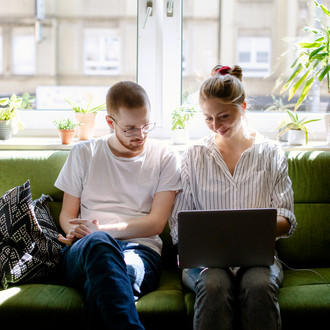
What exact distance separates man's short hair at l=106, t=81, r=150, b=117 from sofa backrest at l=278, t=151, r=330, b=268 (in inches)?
32.6

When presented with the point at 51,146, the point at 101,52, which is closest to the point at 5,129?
the point at 51,146

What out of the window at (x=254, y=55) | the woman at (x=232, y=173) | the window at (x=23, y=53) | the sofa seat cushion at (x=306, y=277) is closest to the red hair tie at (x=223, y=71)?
the woman at (x=232, y=173)

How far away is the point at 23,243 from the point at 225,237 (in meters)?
0.85

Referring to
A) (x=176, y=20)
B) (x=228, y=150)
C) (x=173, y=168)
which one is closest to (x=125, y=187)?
(x=173, y=168)

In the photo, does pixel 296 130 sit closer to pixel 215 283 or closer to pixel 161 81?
pixel 161 81

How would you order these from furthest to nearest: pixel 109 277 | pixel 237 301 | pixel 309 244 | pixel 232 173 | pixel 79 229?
pixel 309 244 < pixel 232 173 < pixel 79 229 < pixel 237 301 < pixel 109 277

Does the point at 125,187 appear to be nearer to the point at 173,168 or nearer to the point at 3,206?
the point at 173,168

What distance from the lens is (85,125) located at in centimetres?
264

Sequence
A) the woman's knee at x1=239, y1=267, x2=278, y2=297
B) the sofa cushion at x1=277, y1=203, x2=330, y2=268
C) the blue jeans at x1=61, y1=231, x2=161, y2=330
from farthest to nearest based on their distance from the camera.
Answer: the sofa cushion at x1=277, y1=203, x2=330, y2=268
the woman's knee at x1=239, y1=267, x2=278, y2=297
the blue jeans at x1=61, y1=231, x2=161, y2=330

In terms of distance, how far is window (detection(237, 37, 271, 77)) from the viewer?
2809mm

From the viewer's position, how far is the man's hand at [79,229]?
6.24 feet

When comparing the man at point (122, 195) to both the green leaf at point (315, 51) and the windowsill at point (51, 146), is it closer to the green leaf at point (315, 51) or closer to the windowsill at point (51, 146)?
the windowsill at point (51, 146)

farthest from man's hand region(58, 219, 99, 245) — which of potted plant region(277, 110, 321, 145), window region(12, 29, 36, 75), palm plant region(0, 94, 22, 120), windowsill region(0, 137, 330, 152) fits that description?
window region(12, 29, 36, 75)

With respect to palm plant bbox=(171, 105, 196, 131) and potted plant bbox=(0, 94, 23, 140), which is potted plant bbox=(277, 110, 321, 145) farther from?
potted plant bbox=(0, 94, 23, 140)
